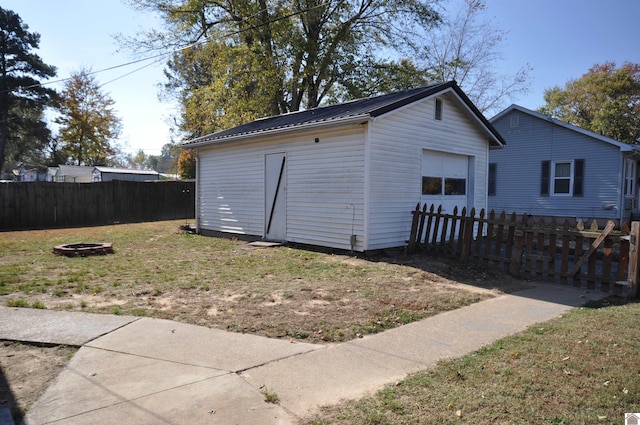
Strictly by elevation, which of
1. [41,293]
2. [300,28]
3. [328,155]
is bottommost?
[41,293]

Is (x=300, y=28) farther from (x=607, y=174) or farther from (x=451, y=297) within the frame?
(x=451, y=297)

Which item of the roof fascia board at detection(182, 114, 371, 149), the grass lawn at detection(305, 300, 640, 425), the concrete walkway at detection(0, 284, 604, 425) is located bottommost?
the concrete walkway at detection(0, 284, 604, 425)

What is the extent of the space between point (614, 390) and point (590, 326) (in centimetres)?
191

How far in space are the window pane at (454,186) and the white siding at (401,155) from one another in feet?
2.69

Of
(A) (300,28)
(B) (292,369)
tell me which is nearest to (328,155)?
(B) (292,369)

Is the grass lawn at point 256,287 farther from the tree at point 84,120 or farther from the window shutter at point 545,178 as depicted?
the tree at point 84,120

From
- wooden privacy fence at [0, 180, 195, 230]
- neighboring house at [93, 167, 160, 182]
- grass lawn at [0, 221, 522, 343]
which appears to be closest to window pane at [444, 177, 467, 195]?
grass lawn at [0, 221, 522, 343]

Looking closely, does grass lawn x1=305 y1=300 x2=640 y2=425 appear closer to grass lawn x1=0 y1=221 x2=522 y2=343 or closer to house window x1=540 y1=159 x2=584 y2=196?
grass lawn x1=0 y1=221 x2=522 y2=343

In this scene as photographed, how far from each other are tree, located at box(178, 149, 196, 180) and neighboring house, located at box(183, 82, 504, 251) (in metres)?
31.6

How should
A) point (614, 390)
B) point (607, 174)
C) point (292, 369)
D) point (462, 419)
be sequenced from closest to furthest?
point (462, 419)
point (614, 390)
point (292, 369)
point (607, 174)

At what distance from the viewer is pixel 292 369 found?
3.79m

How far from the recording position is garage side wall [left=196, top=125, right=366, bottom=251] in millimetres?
10039

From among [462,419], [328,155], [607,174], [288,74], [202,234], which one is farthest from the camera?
[288,74]

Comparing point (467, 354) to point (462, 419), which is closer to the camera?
point (462, 419)
